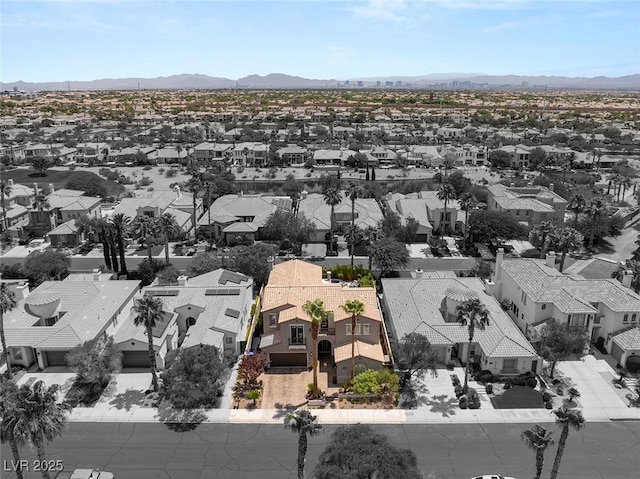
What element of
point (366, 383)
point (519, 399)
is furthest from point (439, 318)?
point (366, 383)

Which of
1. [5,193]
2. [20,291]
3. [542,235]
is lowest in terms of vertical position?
[20,291]

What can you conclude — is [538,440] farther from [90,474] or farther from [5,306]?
[5,306]

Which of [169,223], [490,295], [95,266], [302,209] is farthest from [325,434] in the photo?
[302,209]

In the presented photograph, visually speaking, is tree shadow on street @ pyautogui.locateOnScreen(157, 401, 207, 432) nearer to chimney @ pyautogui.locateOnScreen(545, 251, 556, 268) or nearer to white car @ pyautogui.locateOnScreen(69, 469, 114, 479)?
white car @ pyautogui.locateOnScreen(69, 469, 114, 479)

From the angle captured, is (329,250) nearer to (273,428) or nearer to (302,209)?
(302,209)

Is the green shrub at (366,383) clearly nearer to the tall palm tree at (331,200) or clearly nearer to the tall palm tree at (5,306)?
the tall palm tree at (5,306)

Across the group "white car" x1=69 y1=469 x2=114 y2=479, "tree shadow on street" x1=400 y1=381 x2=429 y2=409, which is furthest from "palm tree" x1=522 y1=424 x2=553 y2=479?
"white car" x1=69 y1=469 x2=114 y2=479
